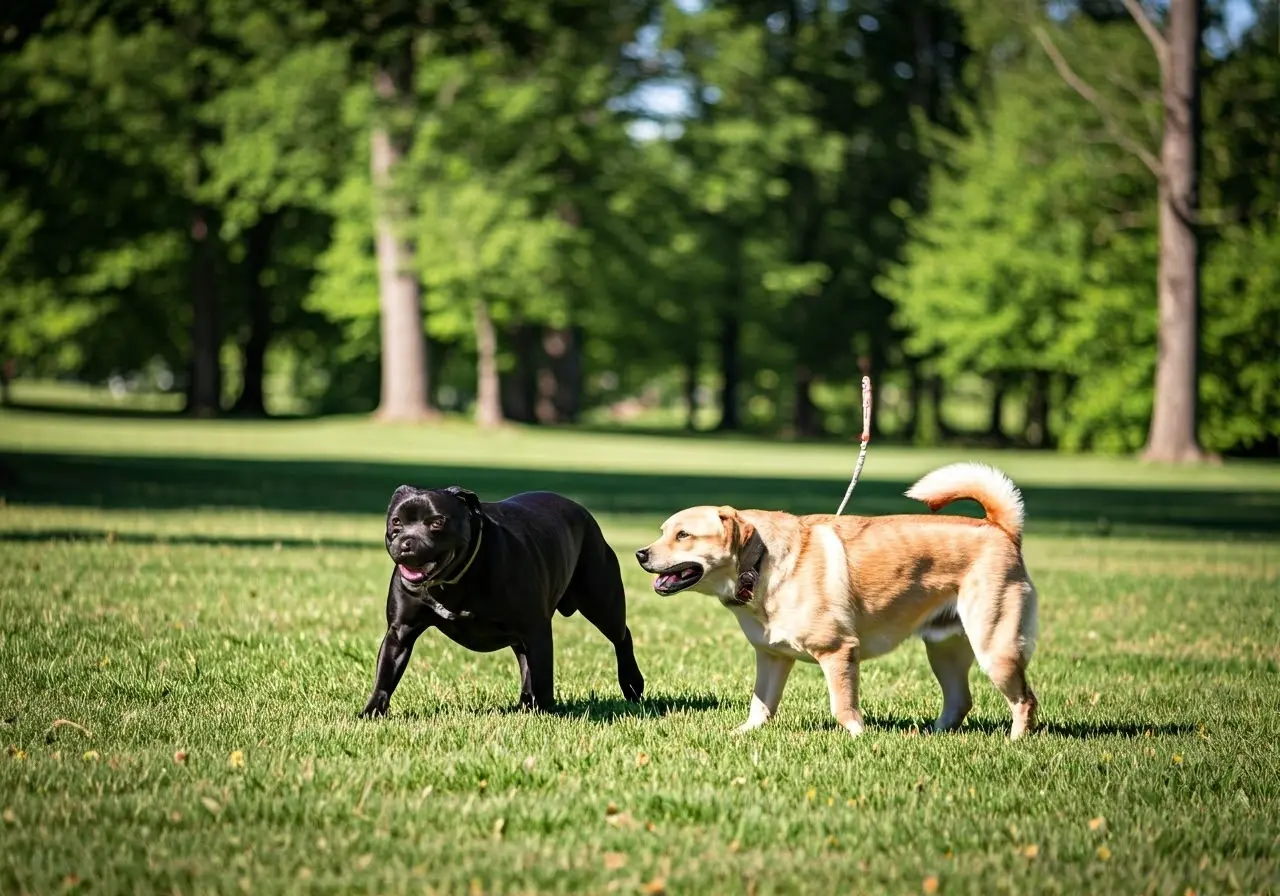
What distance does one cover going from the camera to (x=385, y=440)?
40.9m

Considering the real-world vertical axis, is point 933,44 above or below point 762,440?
above

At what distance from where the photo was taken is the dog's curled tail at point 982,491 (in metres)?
7.41

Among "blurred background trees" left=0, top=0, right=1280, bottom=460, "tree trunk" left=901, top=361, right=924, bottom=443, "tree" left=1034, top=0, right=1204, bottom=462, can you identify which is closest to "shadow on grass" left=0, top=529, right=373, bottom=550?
"blurred background trees" left=0, top=0, right=1280, bottom=460

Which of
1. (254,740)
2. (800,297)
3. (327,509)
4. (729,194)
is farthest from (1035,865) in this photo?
(800,297)

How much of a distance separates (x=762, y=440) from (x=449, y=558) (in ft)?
147

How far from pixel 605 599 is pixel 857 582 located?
1560mm

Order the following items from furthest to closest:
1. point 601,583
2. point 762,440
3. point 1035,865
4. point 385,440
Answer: point 762,440, point 385,440, point 601,583, point 1035,865

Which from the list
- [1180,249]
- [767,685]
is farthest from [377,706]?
[1180,249]

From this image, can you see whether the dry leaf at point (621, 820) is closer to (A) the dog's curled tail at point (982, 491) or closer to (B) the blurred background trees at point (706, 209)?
(A) the dog's curled tail at point (982, 491)

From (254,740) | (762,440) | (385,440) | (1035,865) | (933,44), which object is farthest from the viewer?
(933,44)

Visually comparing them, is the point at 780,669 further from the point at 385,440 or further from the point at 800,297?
the point at 800,297

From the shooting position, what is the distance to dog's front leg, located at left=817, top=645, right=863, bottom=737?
7.10 m

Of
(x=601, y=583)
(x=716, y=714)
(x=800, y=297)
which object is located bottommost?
(x=716, y=714)

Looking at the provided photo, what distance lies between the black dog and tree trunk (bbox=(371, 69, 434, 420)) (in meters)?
38.4
